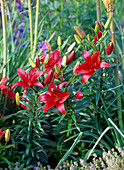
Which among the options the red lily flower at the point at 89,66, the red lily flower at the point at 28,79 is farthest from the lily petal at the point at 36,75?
the red lily flower at the point at 89,66

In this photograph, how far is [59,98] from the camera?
3.76ft

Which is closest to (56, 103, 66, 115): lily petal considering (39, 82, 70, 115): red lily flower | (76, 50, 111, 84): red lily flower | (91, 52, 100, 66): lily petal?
(39, 82, 70, 115): red lily flower

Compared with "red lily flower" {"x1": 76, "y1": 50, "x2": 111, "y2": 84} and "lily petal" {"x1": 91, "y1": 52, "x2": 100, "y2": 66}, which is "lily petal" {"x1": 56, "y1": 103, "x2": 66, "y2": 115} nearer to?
"red lily flower" {"x1": 76, "y1": 50, "x2": 111, "y2": 84}

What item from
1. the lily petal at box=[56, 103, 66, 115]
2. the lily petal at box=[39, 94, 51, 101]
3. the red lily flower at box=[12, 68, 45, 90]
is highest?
the red lily flower at box=[12, 68, 45, 90]

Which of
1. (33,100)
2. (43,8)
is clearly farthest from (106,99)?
(43,8)

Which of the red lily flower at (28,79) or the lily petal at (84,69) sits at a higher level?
the lily petal at (84,69)

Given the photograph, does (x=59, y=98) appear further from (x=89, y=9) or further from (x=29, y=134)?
(x=89, y=9)

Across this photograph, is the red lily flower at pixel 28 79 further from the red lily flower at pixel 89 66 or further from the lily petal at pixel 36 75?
the red lily flower at pixel 89 66

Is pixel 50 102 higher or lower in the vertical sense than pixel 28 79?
lower

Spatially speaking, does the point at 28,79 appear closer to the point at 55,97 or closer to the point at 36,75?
the point at 36,75

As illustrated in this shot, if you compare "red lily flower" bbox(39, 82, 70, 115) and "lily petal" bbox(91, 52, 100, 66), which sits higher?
"lily petal" bbox(91, 52, 100, 66)

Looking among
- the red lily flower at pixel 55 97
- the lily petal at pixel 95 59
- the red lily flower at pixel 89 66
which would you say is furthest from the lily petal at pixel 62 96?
the lily petal at pixel 95 59

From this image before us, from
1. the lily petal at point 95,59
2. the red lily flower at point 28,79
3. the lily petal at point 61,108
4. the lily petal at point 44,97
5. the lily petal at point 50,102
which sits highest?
the lily petal at point 95,59

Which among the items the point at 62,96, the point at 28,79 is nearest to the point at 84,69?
the point at 62,96
